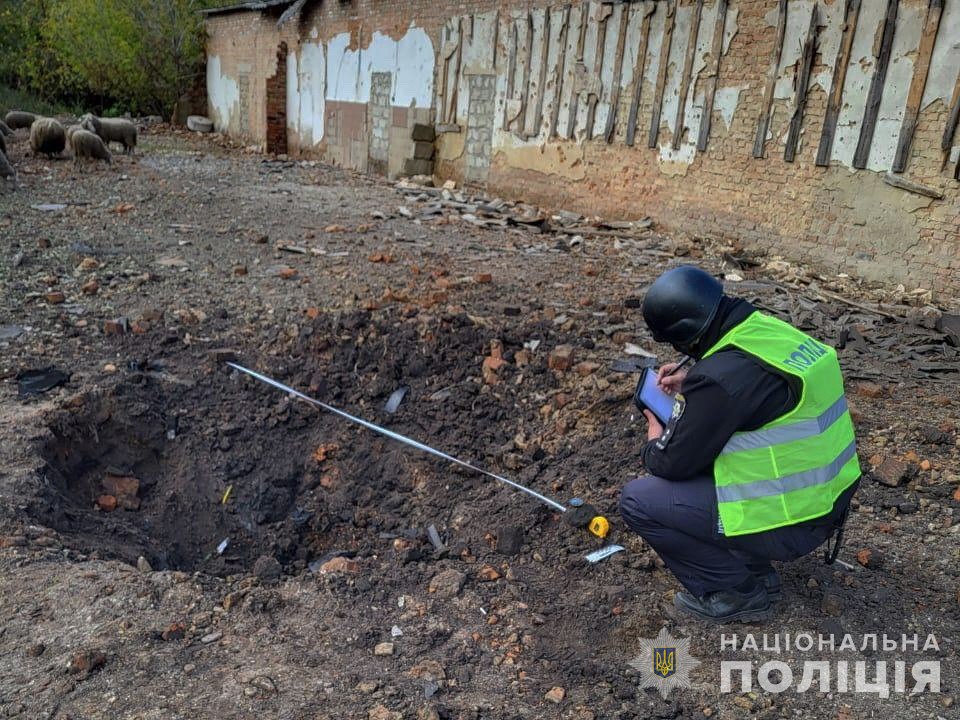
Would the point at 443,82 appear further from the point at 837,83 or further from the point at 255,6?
the point at 255,6

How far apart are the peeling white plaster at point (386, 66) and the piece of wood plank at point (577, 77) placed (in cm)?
407

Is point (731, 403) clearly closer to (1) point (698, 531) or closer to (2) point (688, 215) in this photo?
(1) point (698, 531)

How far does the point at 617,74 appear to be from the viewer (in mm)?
11203

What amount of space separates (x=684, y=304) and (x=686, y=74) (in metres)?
8.40

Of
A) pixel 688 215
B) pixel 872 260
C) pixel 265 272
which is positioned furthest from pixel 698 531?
pixel 688 215

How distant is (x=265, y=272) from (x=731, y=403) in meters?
5.78

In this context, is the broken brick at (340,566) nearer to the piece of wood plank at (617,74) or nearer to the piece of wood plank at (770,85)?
the piece of wood plank at (770,85)

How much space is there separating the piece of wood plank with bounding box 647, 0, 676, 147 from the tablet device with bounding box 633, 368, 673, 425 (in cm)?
830

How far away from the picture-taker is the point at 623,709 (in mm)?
2758

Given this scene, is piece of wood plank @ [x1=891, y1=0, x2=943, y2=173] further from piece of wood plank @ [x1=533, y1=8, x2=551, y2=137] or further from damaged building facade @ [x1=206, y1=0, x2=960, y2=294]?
piece of wood plank @ [x1=533, y1=8, x2=551, y2=137]

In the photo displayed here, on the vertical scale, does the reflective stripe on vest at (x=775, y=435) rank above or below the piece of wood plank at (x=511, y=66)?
below

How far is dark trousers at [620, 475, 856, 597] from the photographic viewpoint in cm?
295

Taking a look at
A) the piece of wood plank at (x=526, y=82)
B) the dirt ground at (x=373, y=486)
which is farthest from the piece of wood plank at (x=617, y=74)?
the dirt ground at (x=373, y=486)

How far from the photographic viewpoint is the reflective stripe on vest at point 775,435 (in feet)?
9.18
